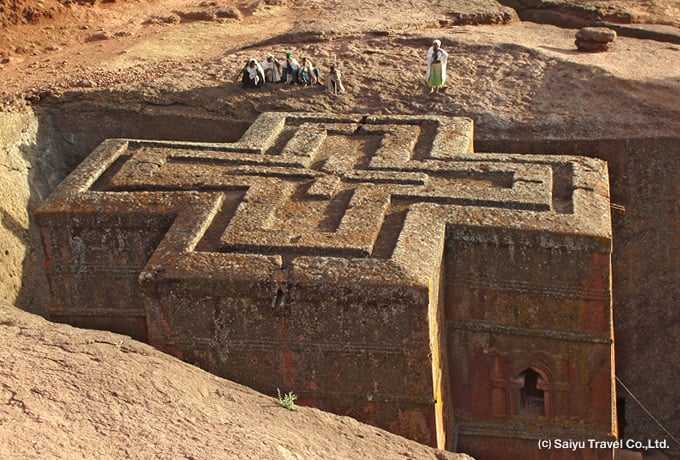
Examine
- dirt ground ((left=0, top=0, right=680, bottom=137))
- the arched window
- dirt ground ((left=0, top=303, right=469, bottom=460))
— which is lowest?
the arched window

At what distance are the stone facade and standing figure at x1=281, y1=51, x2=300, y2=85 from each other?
2.88 meters

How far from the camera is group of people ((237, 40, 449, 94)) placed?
39.1 ft

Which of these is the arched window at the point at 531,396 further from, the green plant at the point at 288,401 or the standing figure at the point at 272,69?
the standing figure at the point at 272,69

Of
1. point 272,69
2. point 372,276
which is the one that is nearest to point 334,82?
point 272,69

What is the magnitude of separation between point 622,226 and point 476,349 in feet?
11.1

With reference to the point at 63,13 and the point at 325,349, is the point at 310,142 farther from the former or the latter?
the point at 63,13

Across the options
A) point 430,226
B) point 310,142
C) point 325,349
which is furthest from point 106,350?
point 310,142

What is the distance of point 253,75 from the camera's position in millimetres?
12164

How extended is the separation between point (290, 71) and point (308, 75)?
25 centimetres

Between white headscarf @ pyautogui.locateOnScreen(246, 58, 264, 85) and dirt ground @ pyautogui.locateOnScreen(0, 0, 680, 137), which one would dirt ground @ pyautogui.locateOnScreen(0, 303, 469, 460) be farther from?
white headscarf @ pyautogui.locateOnScreen(246, 58, 264, 85)

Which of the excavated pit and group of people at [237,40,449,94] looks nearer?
the excavated pit

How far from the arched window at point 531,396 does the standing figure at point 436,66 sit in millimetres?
4520

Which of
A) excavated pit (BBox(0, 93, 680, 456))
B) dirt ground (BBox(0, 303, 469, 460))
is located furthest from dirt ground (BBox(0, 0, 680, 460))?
excavated pit (BBox(0, 93, 680, 456))

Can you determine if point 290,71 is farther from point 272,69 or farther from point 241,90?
point 241,90
